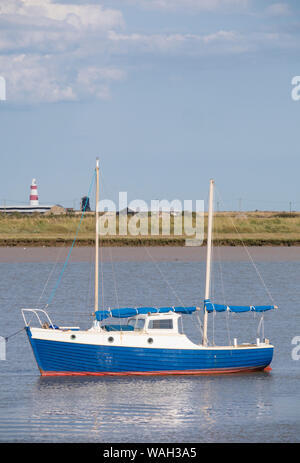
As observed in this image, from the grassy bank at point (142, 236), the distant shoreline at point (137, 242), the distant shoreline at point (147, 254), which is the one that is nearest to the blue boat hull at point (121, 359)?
the distant shoreline at point (147, 254)

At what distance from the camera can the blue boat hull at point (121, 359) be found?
1420 inches

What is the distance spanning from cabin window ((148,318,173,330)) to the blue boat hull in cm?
89

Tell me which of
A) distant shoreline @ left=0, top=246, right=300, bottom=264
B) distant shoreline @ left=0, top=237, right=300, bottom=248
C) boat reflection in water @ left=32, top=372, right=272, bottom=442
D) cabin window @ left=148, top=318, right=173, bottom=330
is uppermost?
distant shoreline @ left=0, top=237, right=300, bottom=248

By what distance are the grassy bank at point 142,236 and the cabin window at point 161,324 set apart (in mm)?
65374

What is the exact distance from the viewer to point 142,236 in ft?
381

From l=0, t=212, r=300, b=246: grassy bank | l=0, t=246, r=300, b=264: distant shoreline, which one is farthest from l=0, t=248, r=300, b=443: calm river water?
l=0, t=212, r=300, b=246: grassy bank

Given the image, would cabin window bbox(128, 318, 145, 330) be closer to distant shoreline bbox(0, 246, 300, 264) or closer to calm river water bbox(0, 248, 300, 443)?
calm river water bbox(0, 248, 300, 443)

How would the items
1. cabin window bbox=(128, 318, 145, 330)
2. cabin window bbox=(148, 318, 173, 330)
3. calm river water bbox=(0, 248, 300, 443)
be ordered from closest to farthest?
calm river water bbox=(0, 248, 300, 443) → cabin window bbox=(148, 318, 173, 330) → cabin window bbox=(128, 318, 145, 330)

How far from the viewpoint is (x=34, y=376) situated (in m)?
36.8

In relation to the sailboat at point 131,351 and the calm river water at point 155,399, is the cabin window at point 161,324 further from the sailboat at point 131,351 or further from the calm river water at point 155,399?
the calm river water at point 155,399

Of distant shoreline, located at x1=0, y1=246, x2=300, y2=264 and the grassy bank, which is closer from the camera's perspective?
distant shoreline, located at x1=0, y1=246, x2=300, y2=264

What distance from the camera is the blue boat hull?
118ft

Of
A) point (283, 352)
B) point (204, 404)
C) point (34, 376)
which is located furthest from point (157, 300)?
point (204, 404)

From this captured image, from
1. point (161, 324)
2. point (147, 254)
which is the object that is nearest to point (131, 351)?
point (161, 324)
